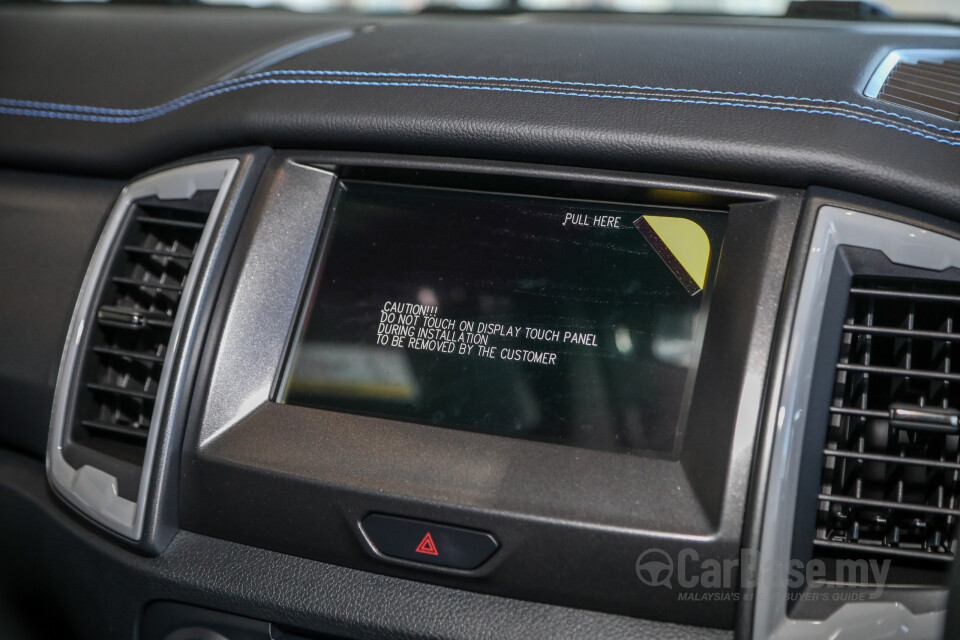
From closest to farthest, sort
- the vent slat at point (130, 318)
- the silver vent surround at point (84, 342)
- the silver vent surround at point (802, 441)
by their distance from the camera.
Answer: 1. the silver vent surround at point (802, 441)
2. the silver vent surround at point (84, 342)
3. the vent slat at point (130, 318)

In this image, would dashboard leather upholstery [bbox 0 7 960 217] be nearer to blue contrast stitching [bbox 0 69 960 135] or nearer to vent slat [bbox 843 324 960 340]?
blue contrast stitching [bbox 0 69 960 135]

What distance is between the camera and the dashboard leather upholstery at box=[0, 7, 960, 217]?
1.02 meters

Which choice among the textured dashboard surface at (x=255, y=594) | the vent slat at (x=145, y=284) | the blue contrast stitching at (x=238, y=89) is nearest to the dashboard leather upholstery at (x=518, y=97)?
the blue contrast stitching at (x=238, y=89)

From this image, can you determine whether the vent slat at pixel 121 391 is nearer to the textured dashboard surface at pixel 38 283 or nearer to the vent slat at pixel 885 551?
the textured dashboard surface at pixel 38 283

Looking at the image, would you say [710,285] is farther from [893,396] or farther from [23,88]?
[23,88]

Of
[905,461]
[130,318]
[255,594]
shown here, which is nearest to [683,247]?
[905,461]

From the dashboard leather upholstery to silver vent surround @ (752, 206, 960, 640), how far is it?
50 millimetres

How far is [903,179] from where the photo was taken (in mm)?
969

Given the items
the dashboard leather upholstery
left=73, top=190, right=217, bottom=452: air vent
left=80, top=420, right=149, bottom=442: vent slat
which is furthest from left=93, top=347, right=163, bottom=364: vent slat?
the dashboard leather upholstery

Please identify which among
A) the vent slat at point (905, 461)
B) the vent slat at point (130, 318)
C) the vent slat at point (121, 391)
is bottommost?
the vent slat at point (121, 391)

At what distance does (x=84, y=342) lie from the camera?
50.6 inches

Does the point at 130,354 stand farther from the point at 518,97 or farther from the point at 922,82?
the point at 922,82

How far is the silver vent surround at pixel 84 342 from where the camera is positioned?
1.16 meters

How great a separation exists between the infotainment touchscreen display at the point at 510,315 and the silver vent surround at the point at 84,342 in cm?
16
